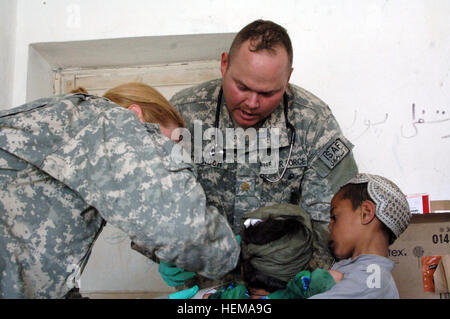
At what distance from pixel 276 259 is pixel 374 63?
4.51 feet

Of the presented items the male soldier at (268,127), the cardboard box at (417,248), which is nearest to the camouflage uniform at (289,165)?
the male soldier at (268,127)

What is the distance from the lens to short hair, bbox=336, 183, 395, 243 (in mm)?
1368

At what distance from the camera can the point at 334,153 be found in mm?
1736

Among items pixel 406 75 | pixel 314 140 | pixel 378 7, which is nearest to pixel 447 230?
pixel 314 140

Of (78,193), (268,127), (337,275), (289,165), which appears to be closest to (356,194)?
(337,275)

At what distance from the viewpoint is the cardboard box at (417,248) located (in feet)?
5.93

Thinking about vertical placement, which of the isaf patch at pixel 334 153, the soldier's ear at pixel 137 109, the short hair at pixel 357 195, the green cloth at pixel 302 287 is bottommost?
the green cloth at pixel 302 287

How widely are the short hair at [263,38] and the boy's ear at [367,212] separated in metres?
0.60

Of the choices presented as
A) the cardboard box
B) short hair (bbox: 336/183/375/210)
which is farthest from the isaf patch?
the cardboard box

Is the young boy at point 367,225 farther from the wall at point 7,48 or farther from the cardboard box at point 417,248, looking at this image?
the wall at point 7,48

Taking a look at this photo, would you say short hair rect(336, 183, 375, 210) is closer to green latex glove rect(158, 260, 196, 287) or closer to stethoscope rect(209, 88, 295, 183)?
stethoscope rect(209, 88, 295, 183)
